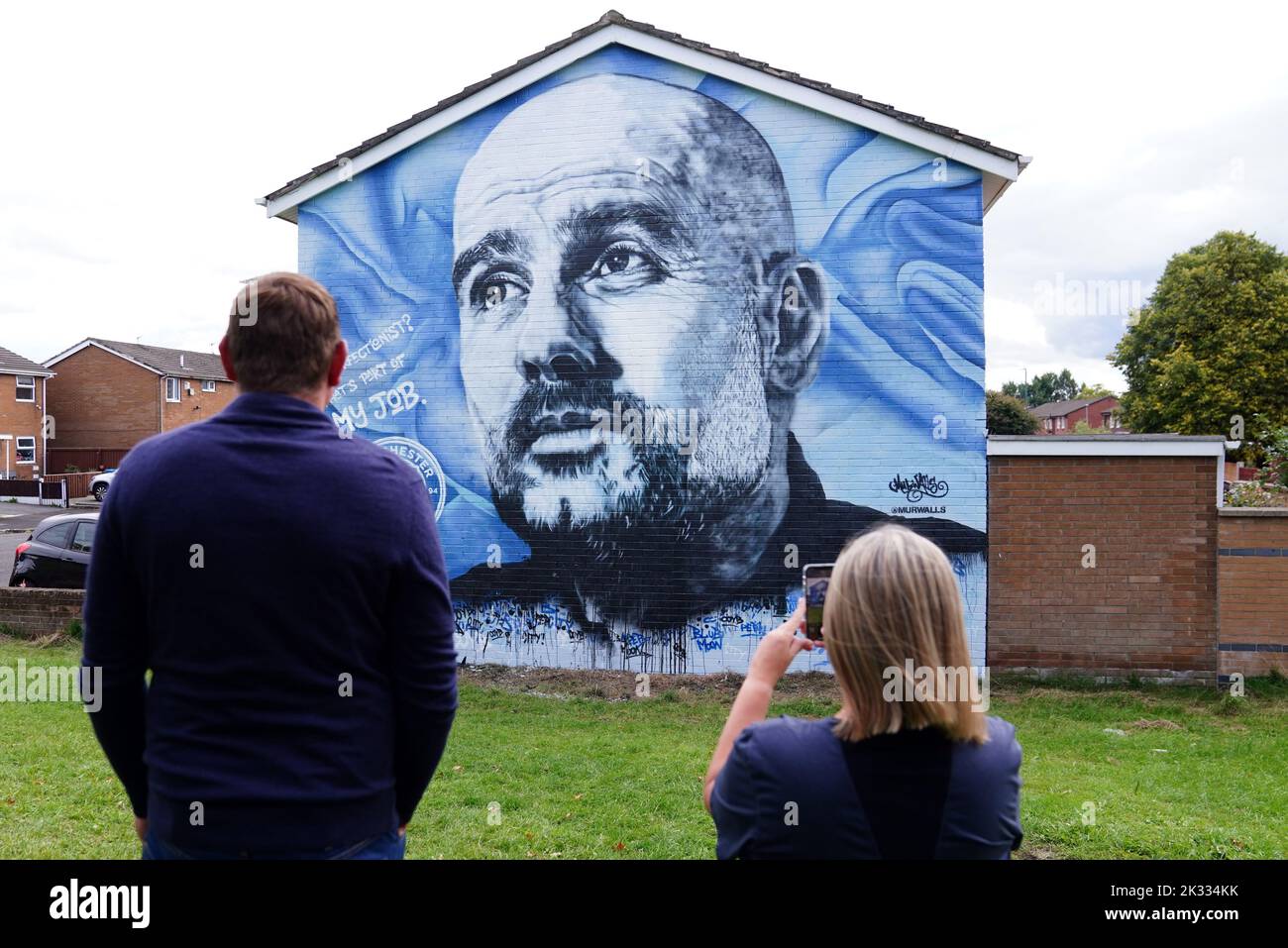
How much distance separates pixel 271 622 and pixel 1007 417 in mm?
25279

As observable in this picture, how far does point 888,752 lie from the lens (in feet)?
6.07

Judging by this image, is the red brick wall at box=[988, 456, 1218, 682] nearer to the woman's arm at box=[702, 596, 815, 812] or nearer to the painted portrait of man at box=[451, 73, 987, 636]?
the painted portrait of man at box=[451, 73, 987, 636]

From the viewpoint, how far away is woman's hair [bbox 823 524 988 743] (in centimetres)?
185

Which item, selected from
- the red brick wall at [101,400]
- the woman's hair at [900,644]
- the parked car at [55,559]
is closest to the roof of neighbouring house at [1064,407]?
the red brick wall at [101,400]

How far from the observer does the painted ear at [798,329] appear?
1060 cm

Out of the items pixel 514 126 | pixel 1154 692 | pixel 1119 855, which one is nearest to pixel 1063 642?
pixel 1154 692

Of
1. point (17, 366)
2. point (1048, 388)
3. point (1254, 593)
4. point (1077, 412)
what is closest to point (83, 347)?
point (17, 366)

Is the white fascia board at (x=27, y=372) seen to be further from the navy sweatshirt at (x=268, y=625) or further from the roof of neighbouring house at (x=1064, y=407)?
the roof of neighbouring house at (x=1064, y=407)

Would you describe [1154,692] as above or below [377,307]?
below

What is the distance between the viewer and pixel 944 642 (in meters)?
1.91

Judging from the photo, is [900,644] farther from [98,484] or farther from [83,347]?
[83,347]

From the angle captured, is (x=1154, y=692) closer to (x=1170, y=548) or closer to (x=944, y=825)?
(x=1170, y=548)
